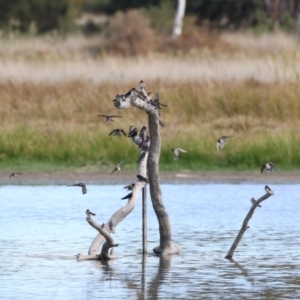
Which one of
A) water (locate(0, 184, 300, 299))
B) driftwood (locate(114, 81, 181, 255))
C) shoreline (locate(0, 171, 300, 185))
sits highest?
driftwood (locate(114, 81, 181, 255))

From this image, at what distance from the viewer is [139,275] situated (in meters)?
8.96

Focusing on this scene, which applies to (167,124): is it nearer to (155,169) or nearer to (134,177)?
(134,177)

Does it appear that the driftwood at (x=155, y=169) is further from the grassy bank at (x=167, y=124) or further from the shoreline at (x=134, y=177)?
the grassy bank at (x=167, y=124)

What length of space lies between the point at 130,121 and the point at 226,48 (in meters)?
10.7

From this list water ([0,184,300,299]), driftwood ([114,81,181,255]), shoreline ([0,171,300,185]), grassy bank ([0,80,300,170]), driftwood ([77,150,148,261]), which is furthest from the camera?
grassy bank ([0,80,300,170])

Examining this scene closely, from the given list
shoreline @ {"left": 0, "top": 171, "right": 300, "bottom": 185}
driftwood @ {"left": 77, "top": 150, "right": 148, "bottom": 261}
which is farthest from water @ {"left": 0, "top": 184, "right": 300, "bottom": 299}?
shoreline @ {"left": 0, "top": 171, "right": 300, "bottom": 185}

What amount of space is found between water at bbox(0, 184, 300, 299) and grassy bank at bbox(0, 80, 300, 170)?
159 centimetres

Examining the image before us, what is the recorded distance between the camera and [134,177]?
15719 millimetres

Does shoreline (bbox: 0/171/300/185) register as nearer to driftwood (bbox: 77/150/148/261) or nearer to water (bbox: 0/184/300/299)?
water (bbox: 0/184/300/299)

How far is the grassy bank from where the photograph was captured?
1639 centimetres

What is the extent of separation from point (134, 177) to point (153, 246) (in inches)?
209

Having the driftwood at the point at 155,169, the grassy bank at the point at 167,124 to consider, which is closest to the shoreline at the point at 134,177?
the grassy bank at the point at 167,124

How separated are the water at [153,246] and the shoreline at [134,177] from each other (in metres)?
0.66

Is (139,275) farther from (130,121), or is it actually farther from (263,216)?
(130,121)
